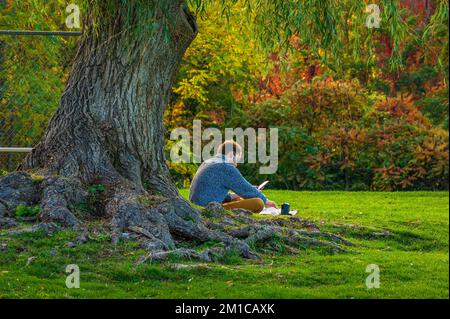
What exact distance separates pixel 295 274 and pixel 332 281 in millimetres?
316

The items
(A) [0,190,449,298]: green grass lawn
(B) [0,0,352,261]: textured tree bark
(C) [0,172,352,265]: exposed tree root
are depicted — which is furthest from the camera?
(B) [0,0,352,261]: textured tree bark

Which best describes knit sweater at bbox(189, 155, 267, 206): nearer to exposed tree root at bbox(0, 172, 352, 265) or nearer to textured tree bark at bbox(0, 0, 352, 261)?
textured tree bark at bbox(0, 0, 352, 261)

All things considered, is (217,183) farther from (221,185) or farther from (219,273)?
(219,273)

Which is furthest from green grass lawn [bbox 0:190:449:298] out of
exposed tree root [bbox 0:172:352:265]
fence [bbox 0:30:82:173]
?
fence [bbox 0:30:82:173]

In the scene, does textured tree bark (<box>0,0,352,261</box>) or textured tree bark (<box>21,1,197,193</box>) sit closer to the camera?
textured tree bark (<box>0,0,352,261</box>)

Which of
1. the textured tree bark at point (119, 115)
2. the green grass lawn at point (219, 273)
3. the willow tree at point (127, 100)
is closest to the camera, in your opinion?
the green grass lawn at point (219, 273)

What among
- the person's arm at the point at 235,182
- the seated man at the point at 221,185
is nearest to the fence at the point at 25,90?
the seated man at the point at 221,185

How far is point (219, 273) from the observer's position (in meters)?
6.85

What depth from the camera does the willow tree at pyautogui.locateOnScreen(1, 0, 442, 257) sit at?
8.27 metres

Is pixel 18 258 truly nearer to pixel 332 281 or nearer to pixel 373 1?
pixel 332 281

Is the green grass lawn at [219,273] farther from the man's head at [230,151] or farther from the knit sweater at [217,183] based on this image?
the man's head at [230,151]

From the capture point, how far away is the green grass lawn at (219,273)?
6.25m

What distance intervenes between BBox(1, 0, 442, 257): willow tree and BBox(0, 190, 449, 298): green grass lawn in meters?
0.84

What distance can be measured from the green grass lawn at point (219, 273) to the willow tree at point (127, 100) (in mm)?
838
